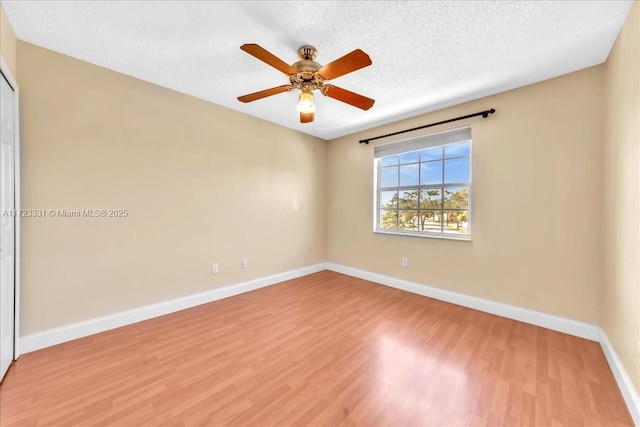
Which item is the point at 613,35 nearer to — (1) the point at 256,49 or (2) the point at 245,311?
(1) the point at 256,49

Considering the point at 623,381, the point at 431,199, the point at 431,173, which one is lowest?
the point at 623,381

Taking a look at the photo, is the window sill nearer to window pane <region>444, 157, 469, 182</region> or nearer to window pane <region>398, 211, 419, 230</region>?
window pane <region>398, 211, 419, 230</region>

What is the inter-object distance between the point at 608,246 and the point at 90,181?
4503 mm

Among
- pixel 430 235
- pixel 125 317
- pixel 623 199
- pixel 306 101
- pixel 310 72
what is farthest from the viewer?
pixel 430 235

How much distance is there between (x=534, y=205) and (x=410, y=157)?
5.12 ft

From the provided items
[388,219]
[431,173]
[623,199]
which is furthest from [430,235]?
[623,199]

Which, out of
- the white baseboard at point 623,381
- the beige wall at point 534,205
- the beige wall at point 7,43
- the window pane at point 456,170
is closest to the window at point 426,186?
the window pane at point 456,170

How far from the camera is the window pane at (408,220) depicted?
347 cm

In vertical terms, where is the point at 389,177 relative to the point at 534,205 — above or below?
above

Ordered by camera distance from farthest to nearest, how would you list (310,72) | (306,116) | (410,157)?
(410,157), (306,116), (310,72)

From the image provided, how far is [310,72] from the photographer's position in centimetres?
178

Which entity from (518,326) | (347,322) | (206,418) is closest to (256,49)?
(206,418)

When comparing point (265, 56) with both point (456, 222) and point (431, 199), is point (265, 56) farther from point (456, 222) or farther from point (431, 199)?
point (456, 222)

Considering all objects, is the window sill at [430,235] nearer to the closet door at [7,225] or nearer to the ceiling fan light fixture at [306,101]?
the ceiling fan light fixture at [306,101]
